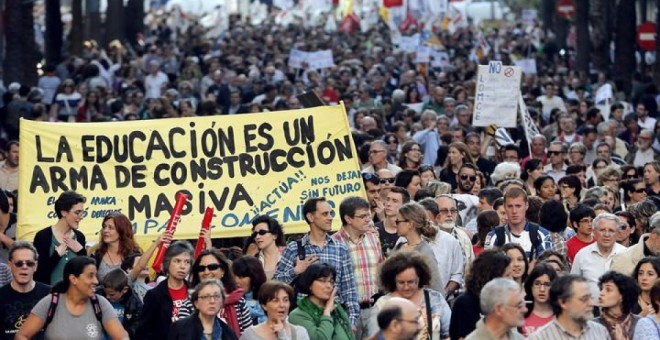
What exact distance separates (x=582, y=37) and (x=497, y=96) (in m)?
22.4

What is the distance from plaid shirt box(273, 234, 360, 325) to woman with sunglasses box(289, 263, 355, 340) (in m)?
0.75

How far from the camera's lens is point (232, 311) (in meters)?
11.9

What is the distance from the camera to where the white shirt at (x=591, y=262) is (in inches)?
535

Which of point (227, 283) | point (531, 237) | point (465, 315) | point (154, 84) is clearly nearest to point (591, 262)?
point (531, 237)

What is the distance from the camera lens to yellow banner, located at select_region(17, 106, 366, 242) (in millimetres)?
15586

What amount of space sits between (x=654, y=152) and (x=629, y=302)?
12.6 metres

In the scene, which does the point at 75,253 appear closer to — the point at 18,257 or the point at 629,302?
the point at 18,257

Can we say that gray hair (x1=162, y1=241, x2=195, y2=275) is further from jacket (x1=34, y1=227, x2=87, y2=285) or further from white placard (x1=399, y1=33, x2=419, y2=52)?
white placard (x1=399, y1=33, x2=419, y2=52)

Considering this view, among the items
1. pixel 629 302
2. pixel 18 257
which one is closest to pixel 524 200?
pixel 629 302

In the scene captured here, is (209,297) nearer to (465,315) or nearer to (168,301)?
(168,301)

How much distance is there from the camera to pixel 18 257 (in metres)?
12.0

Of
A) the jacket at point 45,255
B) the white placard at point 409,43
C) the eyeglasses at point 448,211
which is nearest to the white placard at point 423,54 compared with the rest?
the white placard at point 409,43

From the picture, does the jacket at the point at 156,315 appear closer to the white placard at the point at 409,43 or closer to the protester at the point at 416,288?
the protester at the point at 416,288

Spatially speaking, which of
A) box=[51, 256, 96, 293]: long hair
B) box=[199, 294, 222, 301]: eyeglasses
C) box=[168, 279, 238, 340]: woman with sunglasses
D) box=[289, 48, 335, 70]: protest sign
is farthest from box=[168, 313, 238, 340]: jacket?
box=[289, 48, 335, 70]: protest sign
